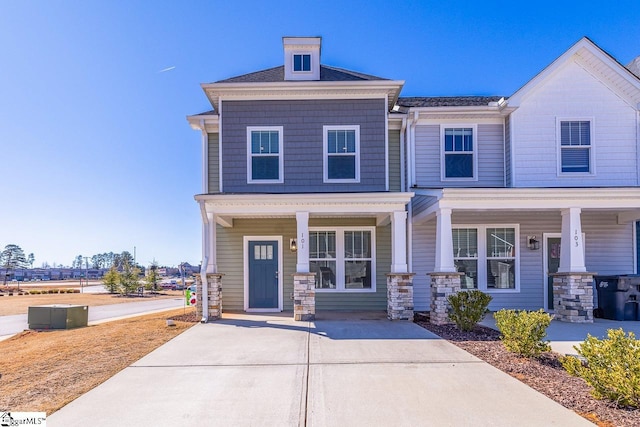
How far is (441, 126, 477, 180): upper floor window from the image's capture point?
36.5 feet

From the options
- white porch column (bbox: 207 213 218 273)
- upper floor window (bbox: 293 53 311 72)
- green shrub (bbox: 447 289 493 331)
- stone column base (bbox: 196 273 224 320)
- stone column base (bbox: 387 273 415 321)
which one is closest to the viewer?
green shrub (bbox: 447 289 493 331)

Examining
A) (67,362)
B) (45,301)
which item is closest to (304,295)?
(67,362)

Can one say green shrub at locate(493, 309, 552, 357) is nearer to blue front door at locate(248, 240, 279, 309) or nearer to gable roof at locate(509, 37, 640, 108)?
blue front door at locate(248, 240, 279, 309)

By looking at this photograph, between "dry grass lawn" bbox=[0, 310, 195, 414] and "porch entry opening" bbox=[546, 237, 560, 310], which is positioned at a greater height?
"porch entry opening" bbox=[546, 237, 560, 310]

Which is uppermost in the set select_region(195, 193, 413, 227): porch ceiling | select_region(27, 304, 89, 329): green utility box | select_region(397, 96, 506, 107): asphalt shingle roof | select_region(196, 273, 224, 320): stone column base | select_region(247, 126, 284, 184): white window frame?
select_region(397, 96, 506, 107): asphalt shingle roof

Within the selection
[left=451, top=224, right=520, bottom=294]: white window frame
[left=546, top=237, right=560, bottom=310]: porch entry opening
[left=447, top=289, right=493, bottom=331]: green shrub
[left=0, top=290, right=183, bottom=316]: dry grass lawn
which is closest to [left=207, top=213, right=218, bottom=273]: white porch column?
[left=447, top=289, right=493, bottom=331]: green shrub

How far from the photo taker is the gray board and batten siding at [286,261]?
36.6 ft

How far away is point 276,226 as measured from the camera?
11289mm

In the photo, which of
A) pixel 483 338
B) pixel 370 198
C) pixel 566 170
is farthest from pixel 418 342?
pixel 566 170

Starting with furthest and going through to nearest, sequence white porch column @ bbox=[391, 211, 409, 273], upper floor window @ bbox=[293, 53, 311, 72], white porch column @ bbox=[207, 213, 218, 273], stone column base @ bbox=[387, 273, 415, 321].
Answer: upper floor window @ bbox=[293, 53, 311, 72] < white porch column @ bbox=[207, 213, 218, 273] < white porch column @ bbox=[391, 211, 409, 273] < stone column base @ bbox=[387, 273, 415, 321]

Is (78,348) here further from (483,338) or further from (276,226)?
(483,338)

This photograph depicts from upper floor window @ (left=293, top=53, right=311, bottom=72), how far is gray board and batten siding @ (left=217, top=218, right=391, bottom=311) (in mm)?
4173

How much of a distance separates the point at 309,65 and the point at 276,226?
4529 mm

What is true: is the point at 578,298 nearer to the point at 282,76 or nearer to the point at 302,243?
the point at 302,243
